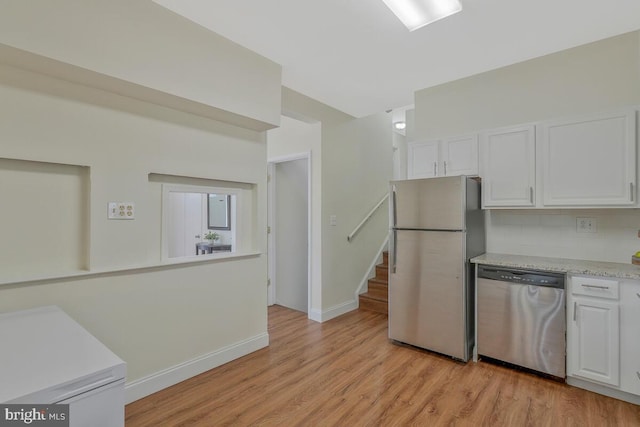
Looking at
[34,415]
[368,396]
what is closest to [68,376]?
[34,415]

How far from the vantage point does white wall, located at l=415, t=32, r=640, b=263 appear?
2.56 meters

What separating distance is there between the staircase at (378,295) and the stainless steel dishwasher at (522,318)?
1501 mm

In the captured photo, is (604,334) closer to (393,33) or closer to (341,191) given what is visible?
(393,33)

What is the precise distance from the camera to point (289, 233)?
4488 millimetres

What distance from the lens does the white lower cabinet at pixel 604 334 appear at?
2.15 meters

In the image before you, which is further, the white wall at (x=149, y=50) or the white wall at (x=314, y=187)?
the white wall at (x=314, y=187)

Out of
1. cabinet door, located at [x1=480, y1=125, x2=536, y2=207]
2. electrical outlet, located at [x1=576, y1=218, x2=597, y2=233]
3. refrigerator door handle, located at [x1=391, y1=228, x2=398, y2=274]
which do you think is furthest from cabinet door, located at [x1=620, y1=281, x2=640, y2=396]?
refrigerator door handle, located at [x1=391, y1=228, x2=398, y2=274]

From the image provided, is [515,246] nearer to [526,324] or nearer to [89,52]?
[526,324]

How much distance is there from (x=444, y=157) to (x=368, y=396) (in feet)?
7.67

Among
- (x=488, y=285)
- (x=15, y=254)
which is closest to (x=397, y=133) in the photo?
(x=488, y=285)

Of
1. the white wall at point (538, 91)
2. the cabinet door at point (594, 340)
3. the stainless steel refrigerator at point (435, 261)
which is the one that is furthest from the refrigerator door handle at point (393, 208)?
the cabinet door at point (594, 340)

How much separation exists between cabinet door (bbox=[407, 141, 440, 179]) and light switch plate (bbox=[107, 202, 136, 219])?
269 centimetres

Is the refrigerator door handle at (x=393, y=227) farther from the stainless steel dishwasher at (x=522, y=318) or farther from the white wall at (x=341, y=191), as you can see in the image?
the white wall at (x=341, y=191)

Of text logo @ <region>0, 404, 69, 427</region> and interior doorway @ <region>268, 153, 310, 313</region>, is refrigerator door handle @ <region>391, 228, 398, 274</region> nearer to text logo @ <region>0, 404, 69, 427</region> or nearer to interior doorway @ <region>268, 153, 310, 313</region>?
interior doorway @ <region>268, 153, 310, 313</region>
